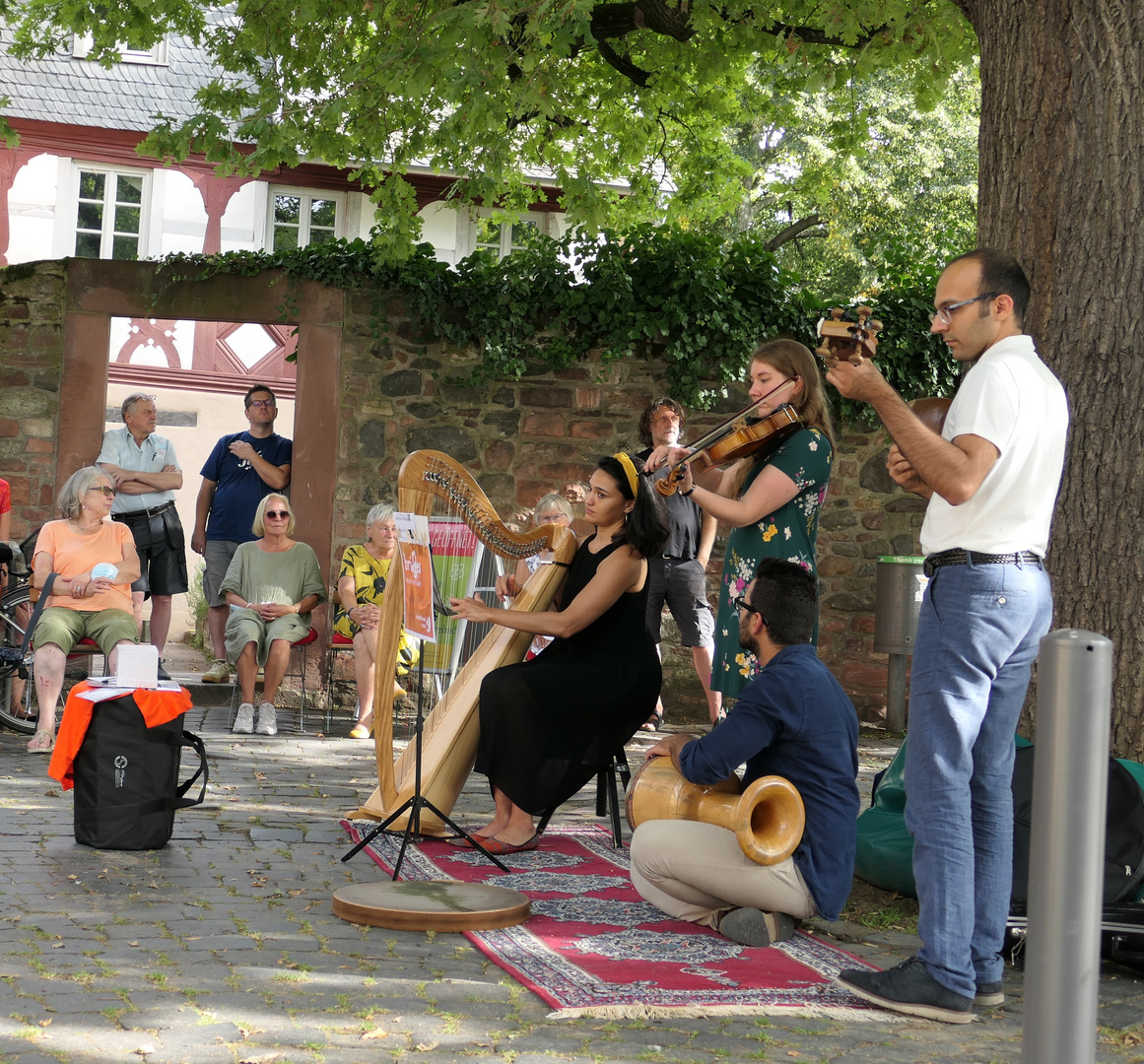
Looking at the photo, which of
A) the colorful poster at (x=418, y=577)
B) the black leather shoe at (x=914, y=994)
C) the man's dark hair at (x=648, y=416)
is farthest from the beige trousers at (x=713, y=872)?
the man's dark hair at (x=648, y=416)

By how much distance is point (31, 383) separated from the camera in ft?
29.3

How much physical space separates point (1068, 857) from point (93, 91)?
1910 centimetres

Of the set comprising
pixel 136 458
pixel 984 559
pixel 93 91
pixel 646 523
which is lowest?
pixel 984 559

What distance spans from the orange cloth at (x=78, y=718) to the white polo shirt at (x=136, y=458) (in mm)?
3910

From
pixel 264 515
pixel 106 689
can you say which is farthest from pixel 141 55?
pixel 106 689

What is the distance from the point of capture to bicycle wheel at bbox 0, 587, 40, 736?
24.3 ft

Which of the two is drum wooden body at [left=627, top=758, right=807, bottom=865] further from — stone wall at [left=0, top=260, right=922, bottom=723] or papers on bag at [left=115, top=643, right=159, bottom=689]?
stone wall at [left=0, top=260, right=922, bottom=723]

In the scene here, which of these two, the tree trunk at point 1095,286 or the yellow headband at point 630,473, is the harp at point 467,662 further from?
the tree trunk at point 1095,286

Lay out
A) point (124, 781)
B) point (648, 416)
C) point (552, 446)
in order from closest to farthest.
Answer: point (124, 781) < point (648, 416) < point (552, 446)

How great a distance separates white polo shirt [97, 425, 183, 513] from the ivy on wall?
3.70 feet

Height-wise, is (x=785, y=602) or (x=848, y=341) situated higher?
(x=848, y=341)

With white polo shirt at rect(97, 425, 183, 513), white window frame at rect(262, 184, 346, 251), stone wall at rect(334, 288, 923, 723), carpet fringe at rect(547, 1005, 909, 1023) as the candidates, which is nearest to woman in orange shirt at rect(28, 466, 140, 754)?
white polo shirt at rect(97, 425, 183, 513)

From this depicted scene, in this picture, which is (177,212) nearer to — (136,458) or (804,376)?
(136,458)

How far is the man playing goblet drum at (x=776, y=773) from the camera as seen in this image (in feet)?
12.9
